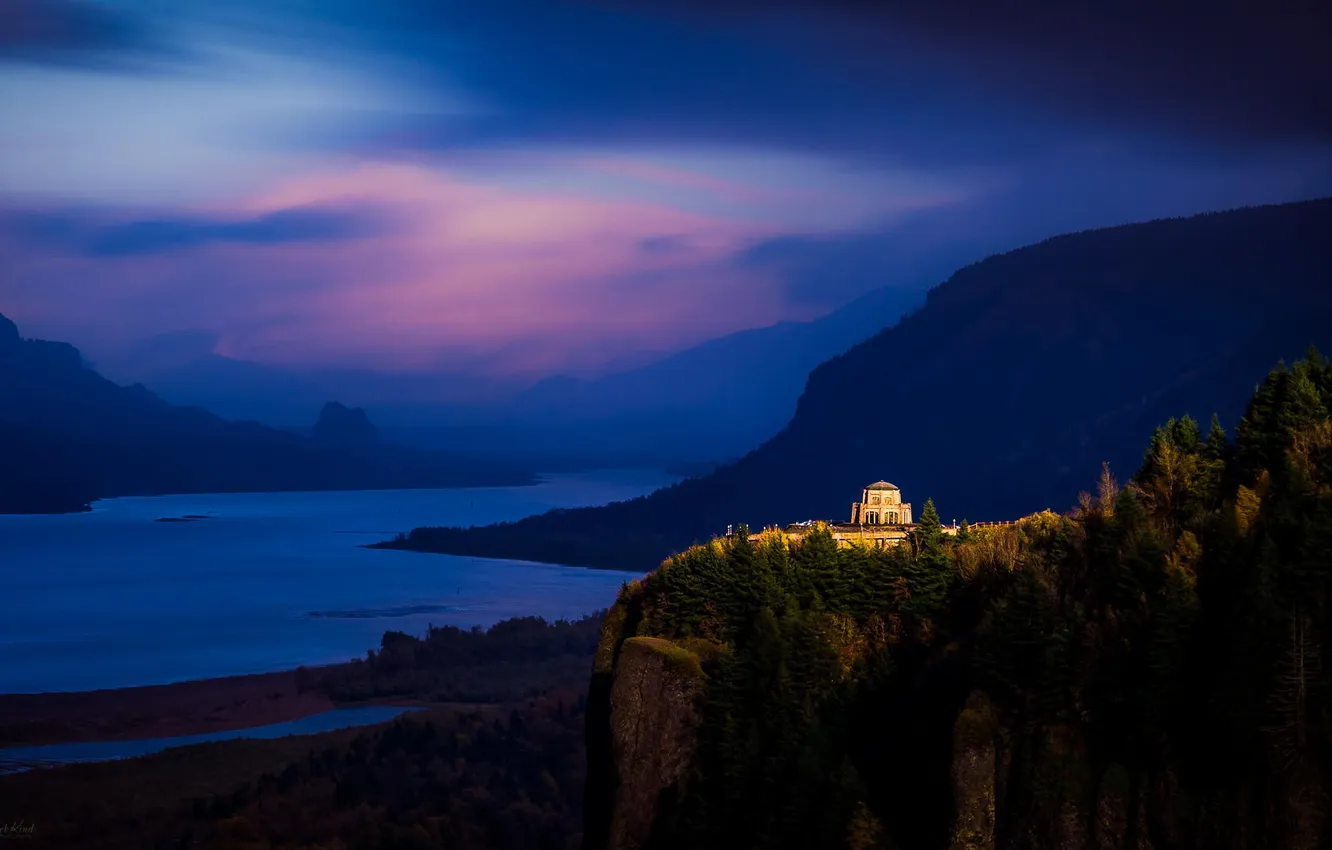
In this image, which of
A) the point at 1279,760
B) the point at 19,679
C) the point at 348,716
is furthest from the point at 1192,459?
the point at 19,679

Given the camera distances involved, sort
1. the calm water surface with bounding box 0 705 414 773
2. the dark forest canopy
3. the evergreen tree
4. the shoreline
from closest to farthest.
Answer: the dark forest canopy, the evergreen tree, the calm water surface with bounding box 0 705 414 773, the shoreline

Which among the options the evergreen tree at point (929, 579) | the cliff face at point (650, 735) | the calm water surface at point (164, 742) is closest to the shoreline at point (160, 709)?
the calm water surface at point (164, 742)

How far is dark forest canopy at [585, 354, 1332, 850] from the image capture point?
Answer: 42.3 meters

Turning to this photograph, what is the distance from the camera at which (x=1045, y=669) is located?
150 ft

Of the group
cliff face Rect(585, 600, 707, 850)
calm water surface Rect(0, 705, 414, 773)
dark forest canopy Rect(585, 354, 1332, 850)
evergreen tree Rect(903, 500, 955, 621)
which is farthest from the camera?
calm water surface Rect(0, 705, 414, 773)

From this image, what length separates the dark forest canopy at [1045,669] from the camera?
1667 inches

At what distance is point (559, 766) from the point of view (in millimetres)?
113125

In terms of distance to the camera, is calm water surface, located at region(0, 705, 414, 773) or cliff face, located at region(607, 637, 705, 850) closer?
cliff face, located at region(607, 637, 705, 850)

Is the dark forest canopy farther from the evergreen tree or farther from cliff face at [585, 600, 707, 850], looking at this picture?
cliff face at [585, 600, 707, 850]

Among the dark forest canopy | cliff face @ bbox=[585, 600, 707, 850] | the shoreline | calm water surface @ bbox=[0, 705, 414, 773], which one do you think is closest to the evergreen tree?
the dark forest canopy

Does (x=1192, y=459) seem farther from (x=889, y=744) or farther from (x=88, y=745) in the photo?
(x=88, y=745)

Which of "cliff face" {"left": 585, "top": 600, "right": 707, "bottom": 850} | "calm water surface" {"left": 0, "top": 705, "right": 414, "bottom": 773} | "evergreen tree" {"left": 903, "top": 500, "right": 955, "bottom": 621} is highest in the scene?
"evergreen tree" {"left": 903, "top": 500, "right": 955, "bottom": 621}

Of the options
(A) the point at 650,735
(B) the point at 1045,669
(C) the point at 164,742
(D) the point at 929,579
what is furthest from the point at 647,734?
(C) the point at 164,742

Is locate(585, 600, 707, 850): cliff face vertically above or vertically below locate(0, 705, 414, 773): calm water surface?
above
